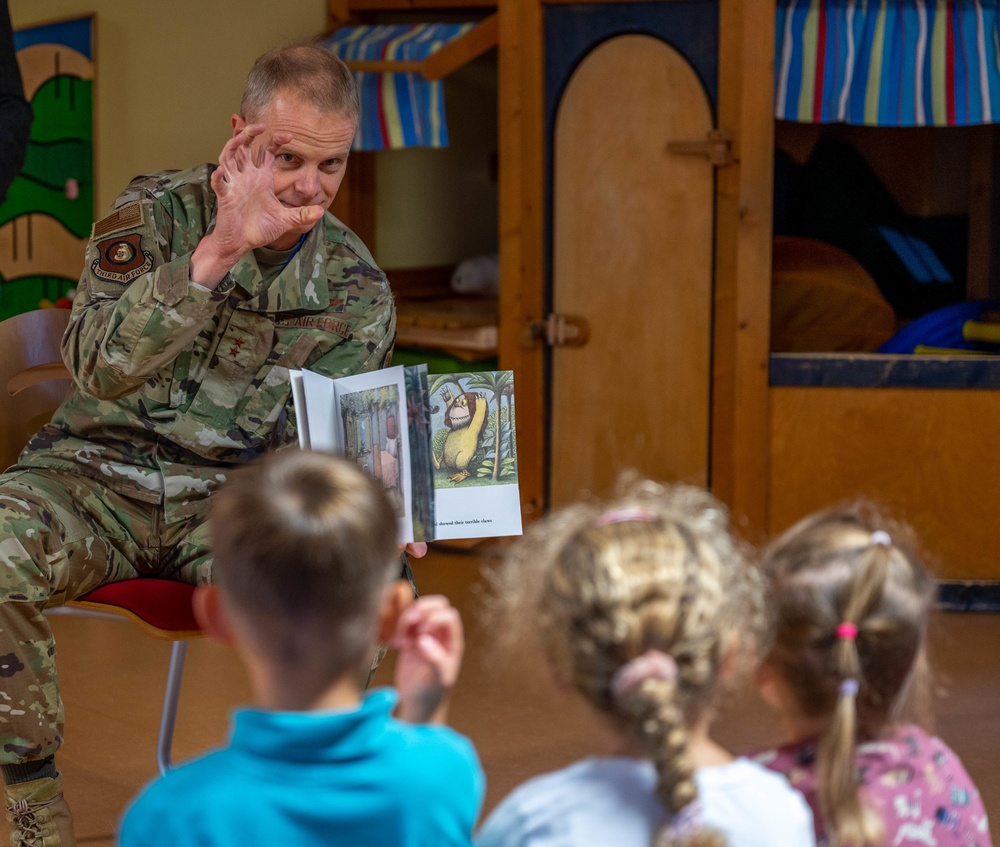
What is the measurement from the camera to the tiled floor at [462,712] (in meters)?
2.49

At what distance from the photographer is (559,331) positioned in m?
3.96

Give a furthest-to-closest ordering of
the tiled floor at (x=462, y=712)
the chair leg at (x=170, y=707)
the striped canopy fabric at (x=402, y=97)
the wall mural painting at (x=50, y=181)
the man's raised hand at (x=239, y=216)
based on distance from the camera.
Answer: the wall mural painting at (x=50, y=181) < the striped canopy fabric at (x=402, y=97) < the tiled floor at (x=462, y=712) < the chair leg at (x=170, y=707) < the man's raised hand at (x=239, y=216)

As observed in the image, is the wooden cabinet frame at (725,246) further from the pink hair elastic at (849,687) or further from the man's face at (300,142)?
the pink hair elastic at (849,687)

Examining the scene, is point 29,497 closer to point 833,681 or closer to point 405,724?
point 405,724

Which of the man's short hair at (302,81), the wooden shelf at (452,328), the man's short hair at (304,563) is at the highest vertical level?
the man's short hair at (302,81)

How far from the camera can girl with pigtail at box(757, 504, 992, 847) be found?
1.18 meters

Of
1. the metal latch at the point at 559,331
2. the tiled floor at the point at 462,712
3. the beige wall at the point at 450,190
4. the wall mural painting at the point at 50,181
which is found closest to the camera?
the tiled floor at the point at 462,712

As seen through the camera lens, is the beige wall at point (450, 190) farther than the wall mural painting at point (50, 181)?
Yes

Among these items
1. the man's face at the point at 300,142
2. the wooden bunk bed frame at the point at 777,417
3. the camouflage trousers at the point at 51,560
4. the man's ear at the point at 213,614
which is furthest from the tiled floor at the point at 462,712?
the man's ear at the point at 213,614

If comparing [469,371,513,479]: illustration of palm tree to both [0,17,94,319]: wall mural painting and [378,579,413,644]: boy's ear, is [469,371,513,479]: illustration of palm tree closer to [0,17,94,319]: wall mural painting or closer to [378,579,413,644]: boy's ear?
[378,579,413,644]: boy's ear

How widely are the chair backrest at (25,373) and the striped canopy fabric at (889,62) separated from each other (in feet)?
7.12

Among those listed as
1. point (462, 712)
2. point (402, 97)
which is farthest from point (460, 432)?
point (402, 97)

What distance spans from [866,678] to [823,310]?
9.09 feet

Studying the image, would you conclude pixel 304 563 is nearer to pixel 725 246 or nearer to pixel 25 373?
pixel 25 373
